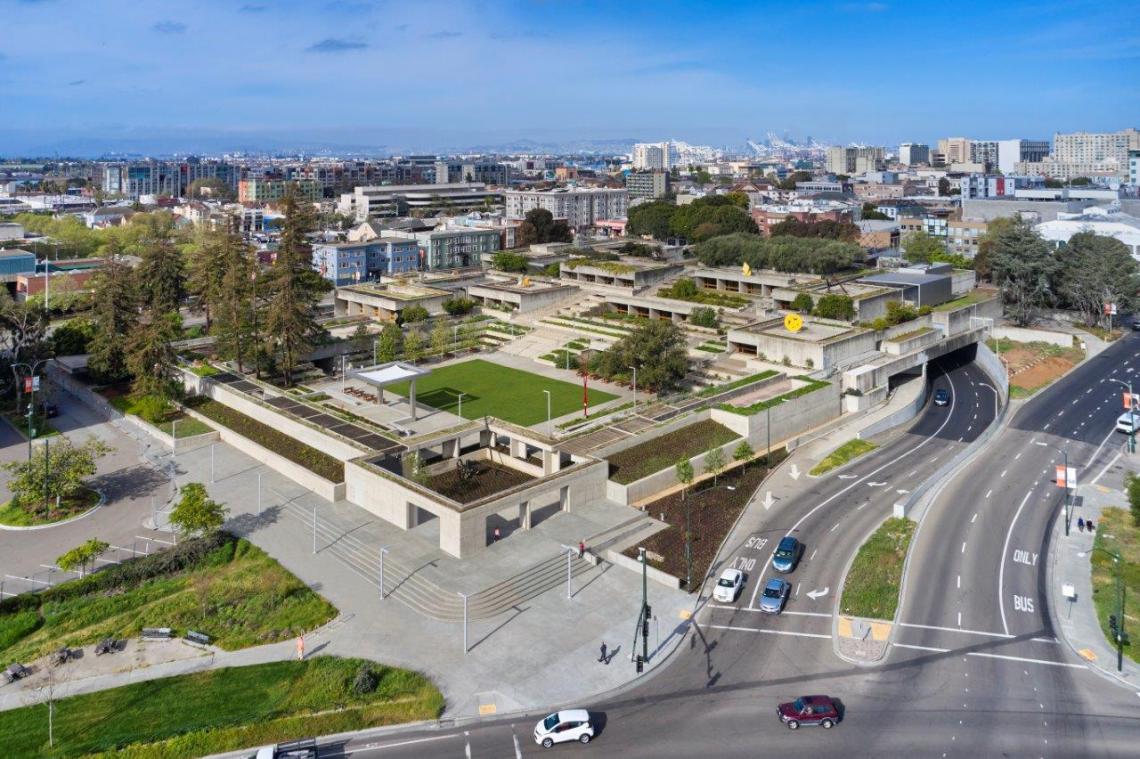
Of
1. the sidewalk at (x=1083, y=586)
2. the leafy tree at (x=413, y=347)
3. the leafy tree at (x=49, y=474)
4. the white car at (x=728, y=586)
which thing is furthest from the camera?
the leafy tree at (x=413, y=347)

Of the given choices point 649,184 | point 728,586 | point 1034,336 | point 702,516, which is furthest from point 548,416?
point 649,184

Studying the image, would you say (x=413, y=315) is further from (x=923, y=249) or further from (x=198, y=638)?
(x=923, y=249)

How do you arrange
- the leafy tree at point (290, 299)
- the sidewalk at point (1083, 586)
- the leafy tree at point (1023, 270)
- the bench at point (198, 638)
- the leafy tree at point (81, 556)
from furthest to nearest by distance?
the leafy tree at point (1023, 270)
the leafy tree at point (290, 299)
the leafy tree at point (81, 556)
the bench at point (198, 638)
the sidewalk at point (1083, 586)

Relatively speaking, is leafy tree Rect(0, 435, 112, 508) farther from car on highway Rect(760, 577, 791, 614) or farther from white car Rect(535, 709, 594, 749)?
car on highway Rect(760, 577, 791, 614)

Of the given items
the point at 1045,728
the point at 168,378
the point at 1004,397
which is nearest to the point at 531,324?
the point at 168,378

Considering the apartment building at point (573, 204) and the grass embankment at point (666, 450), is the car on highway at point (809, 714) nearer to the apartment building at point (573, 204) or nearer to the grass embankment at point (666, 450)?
the grass embankment at point (666, 450)

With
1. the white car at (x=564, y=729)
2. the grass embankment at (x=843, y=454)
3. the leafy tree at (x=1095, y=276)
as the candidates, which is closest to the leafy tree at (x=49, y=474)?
the white car at (x=564, y=729)

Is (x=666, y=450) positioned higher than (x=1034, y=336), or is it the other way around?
(x=1034, y=336)
